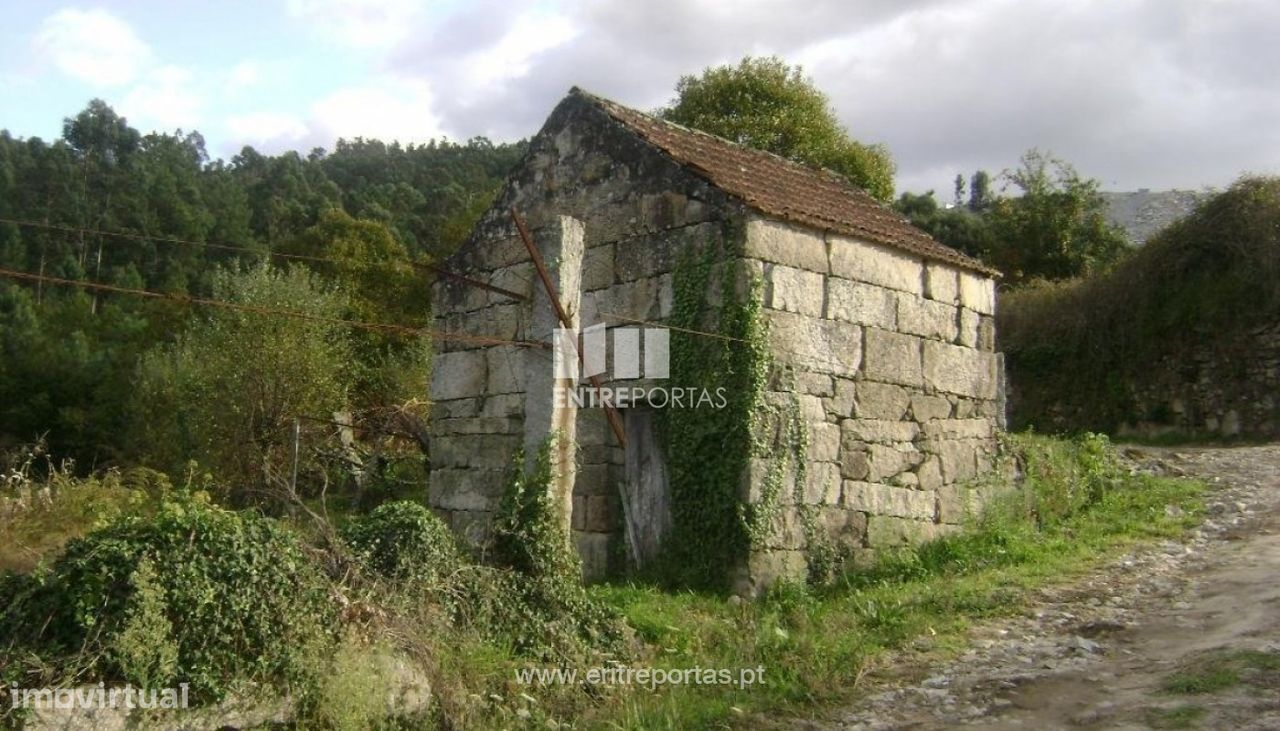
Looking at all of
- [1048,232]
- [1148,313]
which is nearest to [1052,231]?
[1048,232]

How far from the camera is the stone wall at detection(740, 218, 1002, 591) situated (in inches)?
360

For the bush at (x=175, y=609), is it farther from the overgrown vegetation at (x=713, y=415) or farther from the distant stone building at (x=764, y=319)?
the overgrown vegetation at (x=713, y=415)

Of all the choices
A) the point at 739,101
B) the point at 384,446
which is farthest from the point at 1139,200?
the point at 384,446

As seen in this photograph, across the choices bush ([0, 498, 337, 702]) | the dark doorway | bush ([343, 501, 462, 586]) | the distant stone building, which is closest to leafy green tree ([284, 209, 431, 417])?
the distant stone building

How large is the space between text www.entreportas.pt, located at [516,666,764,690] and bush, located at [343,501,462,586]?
87 cm

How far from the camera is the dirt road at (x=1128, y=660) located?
237 inches

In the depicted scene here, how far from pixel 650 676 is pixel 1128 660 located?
120 inches

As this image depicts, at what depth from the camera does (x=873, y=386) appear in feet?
32.6

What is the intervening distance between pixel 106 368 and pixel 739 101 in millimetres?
15376

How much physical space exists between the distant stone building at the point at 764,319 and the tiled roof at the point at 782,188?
3cm

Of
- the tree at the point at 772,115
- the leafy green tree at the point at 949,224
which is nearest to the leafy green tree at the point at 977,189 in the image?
the leafy green tree at the point at 949,224

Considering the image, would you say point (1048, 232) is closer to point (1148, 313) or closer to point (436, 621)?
point (1148, 313)

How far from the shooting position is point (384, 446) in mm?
16703

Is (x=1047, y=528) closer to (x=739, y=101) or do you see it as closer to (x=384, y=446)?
(x=384, y=446)
